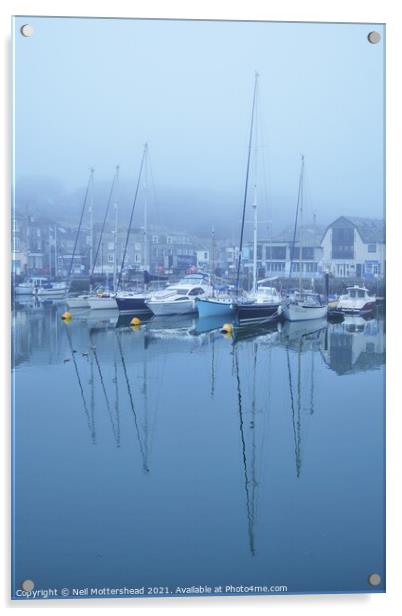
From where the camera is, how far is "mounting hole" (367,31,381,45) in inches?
128

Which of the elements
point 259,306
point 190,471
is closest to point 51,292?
point 190,471

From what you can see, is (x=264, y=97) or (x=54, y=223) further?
(x=54, y=223)

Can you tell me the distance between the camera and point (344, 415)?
12.9 feet

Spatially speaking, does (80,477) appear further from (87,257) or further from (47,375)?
(87,257)

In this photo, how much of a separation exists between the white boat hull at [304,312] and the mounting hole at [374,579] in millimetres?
2887

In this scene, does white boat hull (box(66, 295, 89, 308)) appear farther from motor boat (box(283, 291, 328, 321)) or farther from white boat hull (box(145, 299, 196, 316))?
motor boat (box(283, 291, 328, 321))

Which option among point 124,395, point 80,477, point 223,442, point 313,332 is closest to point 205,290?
point 313,332

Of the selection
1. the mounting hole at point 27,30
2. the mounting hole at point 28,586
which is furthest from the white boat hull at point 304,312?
the mounting hole at point 28,586

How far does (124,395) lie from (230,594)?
179 cm

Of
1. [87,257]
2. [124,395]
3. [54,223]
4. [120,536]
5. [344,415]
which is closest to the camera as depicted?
[120,536]

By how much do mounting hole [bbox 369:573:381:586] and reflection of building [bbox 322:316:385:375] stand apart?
0.86 meters

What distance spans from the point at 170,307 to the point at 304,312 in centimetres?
188

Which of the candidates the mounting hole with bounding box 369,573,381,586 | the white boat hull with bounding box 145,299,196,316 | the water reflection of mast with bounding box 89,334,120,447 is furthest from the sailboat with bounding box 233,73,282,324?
the mounting hole with bounding box 369,573,381,586

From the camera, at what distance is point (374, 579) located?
302 centimetres
